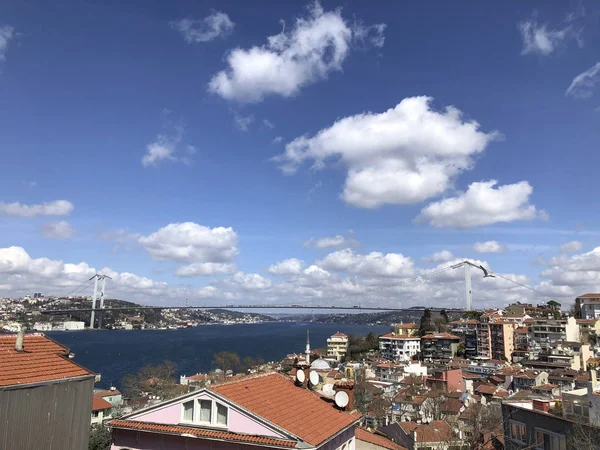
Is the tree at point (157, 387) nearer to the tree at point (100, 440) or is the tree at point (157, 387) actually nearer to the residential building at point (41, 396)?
the tree at point (100, 440)

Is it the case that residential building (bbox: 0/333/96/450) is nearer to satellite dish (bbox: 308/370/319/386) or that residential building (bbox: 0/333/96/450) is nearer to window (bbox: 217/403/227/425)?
window (bbox: 217/403/227/425)

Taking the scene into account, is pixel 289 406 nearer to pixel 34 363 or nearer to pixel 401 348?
pixel 34 363

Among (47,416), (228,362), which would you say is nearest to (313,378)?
(47,416)

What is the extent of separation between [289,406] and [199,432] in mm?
1770

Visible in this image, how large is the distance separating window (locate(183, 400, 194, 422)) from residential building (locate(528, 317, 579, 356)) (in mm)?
63213

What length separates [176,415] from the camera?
28.9ft

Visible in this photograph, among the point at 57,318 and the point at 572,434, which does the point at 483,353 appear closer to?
the point at 572,434

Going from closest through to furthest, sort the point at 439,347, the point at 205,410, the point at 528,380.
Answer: the point at 205,410, the point at 528,380, the point at 439,347

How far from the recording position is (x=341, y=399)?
9.93m

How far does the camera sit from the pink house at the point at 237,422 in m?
7.97

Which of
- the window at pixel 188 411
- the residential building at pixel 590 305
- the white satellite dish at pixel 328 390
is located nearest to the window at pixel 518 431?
the white satellite dish at pixel 328 390

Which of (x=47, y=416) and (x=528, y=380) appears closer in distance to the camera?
(x=47, y=416)

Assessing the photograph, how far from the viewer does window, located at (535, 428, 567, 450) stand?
14312mm

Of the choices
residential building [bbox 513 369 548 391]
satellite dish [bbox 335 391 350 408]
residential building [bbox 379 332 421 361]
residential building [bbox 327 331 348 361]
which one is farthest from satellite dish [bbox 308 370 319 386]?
residential building [bbox 327 331 348 361]
